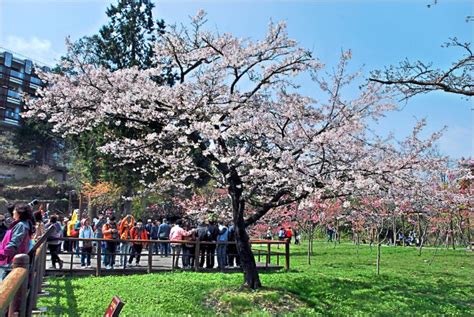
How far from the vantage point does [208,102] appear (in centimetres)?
920

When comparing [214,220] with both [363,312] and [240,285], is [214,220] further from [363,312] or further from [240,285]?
[363,312]

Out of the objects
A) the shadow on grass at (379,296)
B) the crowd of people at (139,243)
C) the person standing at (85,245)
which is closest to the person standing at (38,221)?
the crowd of people at (139,243)

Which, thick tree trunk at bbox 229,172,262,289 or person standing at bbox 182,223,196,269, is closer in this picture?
thick tree trunk at bbox 229,172,262,289

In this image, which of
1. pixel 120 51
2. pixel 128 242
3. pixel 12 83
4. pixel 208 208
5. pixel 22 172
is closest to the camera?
pixel 128 242

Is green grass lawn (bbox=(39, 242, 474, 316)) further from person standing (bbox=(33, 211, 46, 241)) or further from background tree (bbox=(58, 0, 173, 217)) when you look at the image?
background tree (bbox=(58, 0, 173, 217))

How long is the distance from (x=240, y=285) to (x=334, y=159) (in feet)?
10.8

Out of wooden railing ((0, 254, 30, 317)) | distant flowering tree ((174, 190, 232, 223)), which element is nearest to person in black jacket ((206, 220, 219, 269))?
Result: distant flowering tree ((174, 190, 232, 223))

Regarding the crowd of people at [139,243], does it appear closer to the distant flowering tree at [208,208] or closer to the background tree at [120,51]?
the distant flowering tree at [208,208]

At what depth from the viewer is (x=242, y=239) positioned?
29.6ft

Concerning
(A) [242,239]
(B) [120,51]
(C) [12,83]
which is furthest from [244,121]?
(C) [12,83]

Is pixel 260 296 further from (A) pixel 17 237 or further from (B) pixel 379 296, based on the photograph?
(A) pixel 17 237

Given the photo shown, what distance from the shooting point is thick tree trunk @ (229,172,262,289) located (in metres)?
8.82

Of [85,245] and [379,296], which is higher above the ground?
[85,245]

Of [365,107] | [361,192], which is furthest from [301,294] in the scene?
[365,107]
